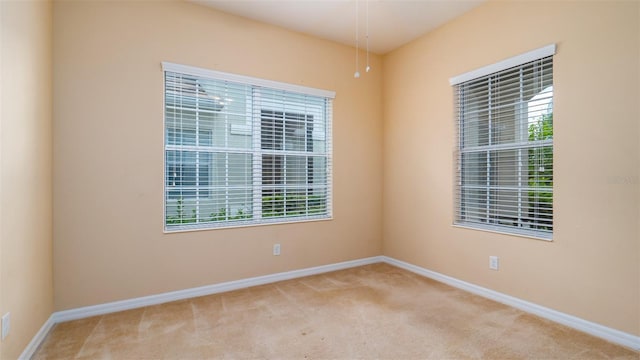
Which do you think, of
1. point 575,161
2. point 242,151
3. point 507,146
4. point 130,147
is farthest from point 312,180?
point 575,161

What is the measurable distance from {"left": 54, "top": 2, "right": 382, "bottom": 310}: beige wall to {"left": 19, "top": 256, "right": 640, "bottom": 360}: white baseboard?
7 cm

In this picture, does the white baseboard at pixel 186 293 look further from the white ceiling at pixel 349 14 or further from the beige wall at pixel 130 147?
the white ceiling at pixel 349 14

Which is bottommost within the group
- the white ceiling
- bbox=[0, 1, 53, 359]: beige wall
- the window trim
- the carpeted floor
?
the carpeted floor

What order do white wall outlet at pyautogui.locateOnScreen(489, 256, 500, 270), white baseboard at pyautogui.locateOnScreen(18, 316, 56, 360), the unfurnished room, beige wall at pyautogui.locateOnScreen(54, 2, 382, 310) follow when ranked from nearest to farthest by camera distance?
white baseboard at pyautogui.locateOnScreen(18, 316, 56, 360) → the unfurnished room → beige wall at pyautogui.locateOnScreen(54, 2, 382, 310) → white wall outlet at pyautogui.locateOnScreen(489, 256, 500, 270)

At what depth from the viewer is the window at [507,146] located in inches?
110

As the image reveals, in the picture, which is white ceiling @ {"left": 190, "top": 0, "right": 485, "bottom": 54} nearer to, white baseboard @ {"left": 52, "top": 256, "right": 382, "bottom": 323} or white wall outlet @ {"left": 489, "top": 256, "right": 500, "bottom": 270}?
white wall outlet @ {"left": 489, "top": 256, "right": 500, "bottom": 270}

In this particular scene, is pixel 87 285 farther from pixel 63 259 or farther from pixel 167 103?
pixel 167 103

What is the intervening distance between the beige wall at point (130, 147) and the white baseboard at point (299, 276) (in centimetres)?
7

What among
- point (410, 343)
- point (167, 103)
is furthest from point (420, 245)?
point (167, 103)

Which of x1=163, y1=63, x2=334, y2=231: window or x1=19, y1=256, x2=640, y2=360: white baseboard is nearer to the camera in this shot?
x1=19, y1=256, x2=640, y2=360: white baseboard

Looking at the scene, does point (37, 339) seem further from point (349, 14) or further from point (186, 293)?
point (349, 14)

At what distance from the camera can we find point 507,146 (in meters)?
3.08

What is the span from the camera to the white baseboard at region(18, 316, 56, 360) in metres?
2.10

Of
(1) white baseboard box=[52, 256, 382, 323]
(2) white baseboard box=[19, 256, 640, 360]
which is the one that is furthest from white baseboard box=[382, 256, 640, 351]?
(1) white baseboard box=[52, 256, 382, 323]
